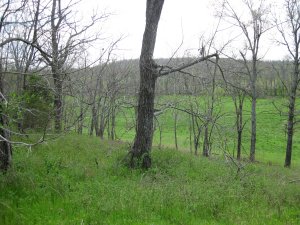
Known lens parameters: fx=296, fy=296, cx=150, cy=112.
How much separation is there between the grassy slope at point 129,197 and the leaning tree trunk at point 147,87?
0.57 metres

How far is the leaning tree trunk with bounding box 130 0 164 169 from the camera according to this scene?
8.20 metres

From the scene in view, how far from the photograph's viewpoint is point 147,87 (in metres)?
8.23

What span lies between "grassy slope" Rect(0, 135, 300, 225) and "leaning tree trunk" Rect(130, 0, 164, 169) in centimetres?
57

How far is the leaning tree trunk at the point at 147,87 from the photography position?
8.20 meters

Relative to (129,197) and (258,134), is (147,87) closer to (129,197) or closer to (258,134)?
(129,197)

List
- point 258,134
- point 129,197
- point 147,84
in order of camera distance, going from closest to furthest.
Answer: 1. point 129,197
2. point 147,84
3. point 258,134

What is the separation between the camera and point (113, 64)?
982 inches

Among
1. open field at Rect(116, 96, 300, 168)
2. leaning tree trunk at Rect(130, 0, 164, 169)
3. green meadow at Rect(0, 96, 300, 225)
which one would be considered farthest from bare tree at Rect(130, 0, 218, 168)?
open field at Rect(116, 96, 300, 168)

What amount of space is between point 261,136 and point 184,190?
110 ft

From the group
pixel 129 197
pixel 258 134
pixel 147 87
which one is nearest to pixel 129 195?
pixel 129 197

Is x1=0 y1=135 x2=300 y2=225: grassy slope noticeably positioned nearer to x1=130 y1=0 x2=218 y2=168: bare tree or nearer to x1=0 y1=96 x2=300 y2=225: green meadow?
x1=0 y1=96 x2=300 y2=225: green meadow

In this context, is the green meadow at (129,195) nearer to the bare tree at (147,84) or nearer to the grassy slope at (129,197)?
the grassy slope at (129,197)

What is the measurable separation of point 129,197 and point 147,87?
3.56m

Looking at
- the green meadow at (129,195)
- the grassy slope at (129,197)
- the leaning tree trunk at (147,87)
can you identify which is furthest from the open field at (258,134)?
the grassy slope at (129,197)
